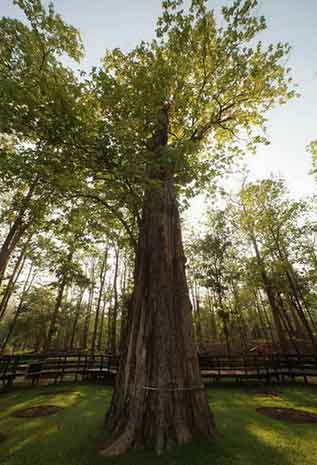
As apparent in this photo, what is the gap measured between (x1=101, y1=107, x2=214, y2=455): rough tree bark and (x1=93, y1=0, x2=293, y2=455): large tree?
0.06 ft

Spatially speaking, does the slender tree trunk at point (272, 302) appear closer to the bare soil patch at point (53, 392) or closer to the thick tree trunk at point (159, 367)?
the thick tree trunk at point (159, 367)

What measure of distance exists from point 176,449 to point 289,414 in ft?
13.4

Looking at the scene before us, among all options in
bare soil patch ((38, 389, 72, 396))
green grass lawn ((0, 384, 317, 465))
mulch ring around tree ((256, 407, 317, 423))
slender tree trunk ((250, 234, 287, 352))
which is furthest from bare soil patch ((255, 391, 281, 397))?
slender tree trunk ((250, 234, 287, 352))

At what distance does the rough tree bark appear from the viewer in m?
3.73

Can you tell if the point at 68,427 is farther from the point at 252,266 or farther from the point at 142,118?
the point at 252,266

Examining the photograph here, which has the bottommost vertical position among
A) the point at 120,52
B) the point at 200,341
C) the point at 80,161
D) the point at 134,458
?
the point at 134,458

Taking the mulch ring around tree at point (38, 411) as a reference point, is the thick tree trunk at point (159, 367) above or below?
above

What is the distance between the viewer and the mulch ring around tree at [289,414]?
5.18 m

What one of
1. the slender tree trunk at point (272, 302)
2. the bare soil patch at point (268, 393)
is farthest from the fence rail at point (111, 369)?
the slender tree trunk at point (272, 302)

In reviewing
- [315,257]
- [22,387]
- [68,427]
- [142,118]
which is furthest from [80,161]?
[315,257]

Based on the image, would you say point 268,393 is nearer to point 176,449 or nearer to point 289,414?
point 289,414

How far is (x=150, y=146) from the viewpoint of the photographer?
239 inches

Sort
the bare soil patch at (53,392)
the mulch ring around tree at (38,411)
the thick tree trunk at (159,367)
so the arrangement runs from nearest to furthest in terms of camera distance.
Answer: the thick tree trunk at (159,367)
the mulch ring around tree at (38,411)
the bare soil patch at (53,392)

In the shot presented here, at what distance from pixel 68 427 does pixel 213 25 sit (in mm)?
12195
